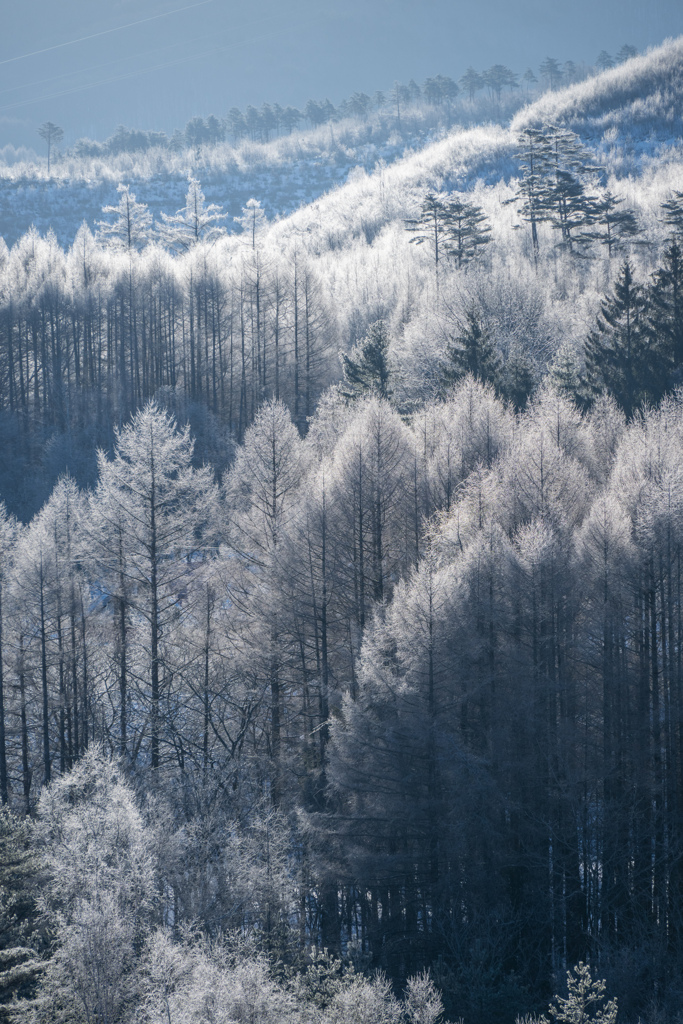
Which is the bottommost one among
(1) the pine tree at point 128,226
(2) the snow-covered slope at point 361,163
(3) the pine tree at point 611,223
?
(3) the pine tree at point 611,223

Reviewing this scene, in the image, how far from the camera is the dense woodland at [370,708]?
23.5 meters

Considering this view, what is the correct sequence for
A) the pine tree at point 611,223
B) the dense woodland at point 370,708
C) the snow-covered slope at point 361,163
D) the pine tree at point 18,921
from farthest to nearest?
the snow-covered slope at point 361,163 → the pine tree at point 611,223 → the dense woodland at point 370,708 → the pine tree at point 18,921

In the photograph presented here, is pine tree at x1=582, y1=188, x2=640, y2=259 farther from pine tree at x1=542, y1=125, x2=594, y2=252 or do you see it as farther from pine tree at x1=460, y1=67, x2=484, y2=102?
pine tree at x1=460, y1=67, x2=484, y2=102

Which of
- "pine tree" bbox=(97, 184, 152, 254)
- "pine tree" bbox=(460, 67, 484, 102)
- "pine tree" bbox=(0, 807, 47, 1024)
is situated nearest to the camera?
"pine tree" bbox=(0, 807, 47, 1024)

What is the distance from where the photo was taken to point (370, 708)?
2970 centimetres

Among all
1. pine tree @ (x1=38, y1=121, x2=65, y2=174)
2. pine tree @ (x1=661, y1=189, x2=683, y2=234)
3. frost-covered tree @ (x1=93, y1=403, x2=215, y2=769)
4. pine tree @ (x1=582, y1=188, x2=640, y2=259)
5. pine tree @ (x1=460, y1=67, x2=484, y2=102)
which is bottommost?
frost-covered tree @ (x1=93, y1=403, x2=215, y2=769)

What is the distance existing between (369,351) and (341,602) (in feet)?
63.3

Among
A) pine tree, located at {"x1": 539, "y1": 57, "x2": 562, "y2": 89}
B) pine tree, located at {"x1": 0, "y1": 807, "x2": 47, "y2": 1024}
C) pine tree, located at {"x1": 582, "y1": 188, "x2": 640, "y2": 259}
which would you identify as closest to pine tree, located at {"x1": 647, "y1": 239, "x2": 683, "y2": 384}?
pine tree, located at {"x1": 582, "y1": 188, "x2": 640, "y2": 259}

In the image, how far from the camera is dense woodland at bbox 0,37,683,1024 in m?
23.5

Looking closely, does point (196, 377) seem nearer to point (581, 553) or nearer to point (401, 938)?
point (581, 553)

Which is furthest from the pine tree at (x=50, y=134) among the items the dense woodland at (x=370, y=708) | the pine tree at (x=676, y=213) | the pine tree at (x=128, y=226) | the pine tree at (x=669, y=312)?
the pine tree at (x=669, y=312)

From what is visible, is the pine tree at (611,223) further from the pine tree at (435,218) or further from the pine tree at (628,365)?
the pine tree at (628,365)

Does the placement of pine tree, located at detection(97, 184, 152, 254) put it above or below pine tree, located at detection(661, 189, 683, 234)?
above

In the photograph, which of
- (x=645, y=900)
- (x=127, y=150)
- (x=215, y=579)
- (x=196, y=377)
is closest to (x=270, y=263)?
(x=196, y=377)
